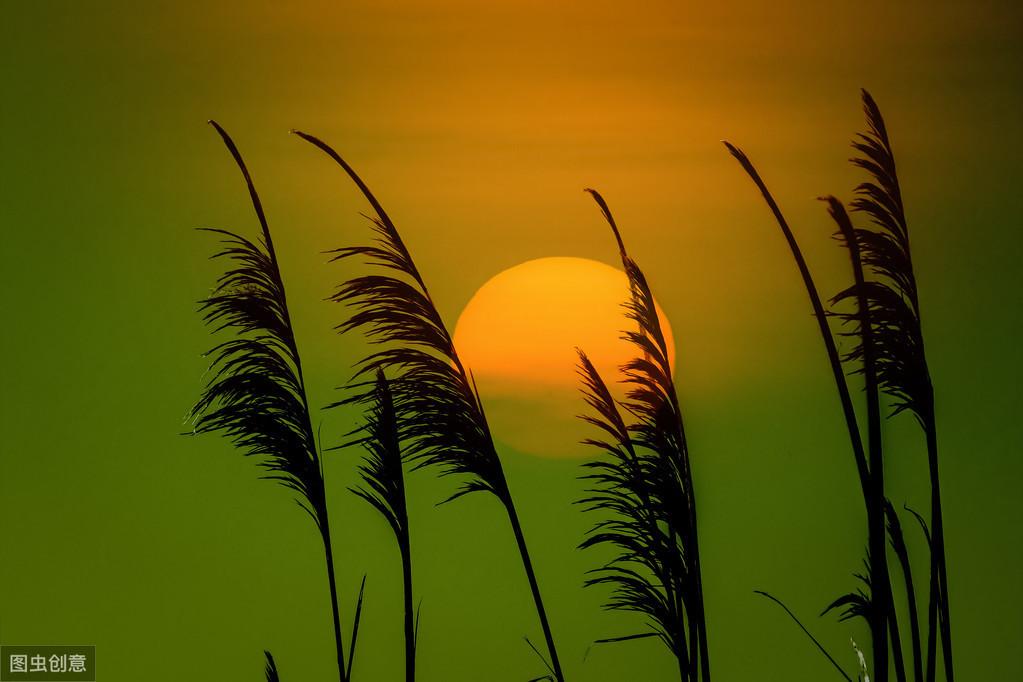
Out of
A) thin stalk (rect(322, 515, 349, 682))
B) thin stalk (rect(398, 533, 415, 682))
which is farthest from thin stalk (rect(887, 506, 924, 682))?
thin stalk (rect(322, 515, 349, 682))

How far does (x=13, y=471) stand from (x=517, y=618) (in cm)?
143

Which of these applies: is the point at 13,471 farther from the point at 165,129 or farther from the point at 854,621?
the point at 854,621

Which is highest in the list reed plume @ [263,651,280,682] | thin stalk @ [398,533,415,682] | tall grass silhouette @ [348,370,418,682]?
Answer: tall grass silhouette @ [348,370,418,682]

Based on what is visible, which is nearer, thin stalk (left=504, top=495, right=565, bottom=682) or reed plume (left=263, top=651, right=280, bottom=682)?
thin stalk (left=504, top=495, right=565, bottom=682)

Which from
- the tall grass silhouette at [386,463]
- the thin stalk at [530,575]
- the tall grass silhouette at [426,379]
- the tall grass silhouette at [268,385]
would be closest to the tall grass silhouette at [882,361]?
the thin stalk at [530,575]

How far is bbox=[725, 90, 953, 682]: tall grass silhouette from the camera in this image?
74.6 inches

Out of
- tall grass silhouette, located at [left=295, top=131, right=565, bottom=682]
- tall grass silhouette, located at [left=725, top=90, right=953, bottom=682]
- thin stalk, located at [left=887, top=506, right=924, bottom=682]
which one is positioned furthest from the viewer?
thin stalk, located at [left=887, top=506, right=924, bottom=682]

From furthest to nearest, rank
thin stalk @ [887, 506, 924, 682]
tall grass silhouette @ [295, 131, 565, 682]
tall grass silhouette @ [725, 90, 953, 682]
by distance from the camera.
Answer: thin stalk @ [887, 506, 924, 682] < tall grass silhouette @ [725, 90, 953, 682] < tall grass silhouette @ [295, 131, 565, 682]

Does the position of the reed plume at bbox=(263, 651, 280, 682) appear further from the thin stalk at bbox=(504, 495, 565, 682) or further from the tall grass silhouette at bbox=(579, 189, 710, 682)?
the tall grass silhouette at bbox=(579, 189, 710, 682)

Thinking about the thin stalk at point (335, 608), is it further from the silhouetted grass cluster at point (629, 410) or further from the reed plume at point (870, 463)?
the reed plume at point (870, 463)

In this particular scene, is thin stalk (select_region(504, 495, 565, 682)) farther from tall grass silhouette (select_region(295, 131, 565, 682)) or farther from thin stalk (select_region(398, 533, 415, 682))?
thin stalk (select_region(398, 533, 415, 682))

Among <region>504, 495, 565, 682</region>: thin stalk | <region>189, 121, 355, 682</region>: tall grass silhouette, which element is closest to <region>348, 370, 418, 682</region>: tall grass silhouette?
<region>189, 121, 355, 682</region>: tall grass silhouette

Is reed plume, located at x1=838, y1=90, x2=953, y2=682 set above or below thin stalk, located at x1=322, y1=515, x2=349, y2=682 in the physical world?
above

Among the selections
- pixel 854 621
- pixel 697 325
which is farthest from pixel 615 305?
pixel 854 621
